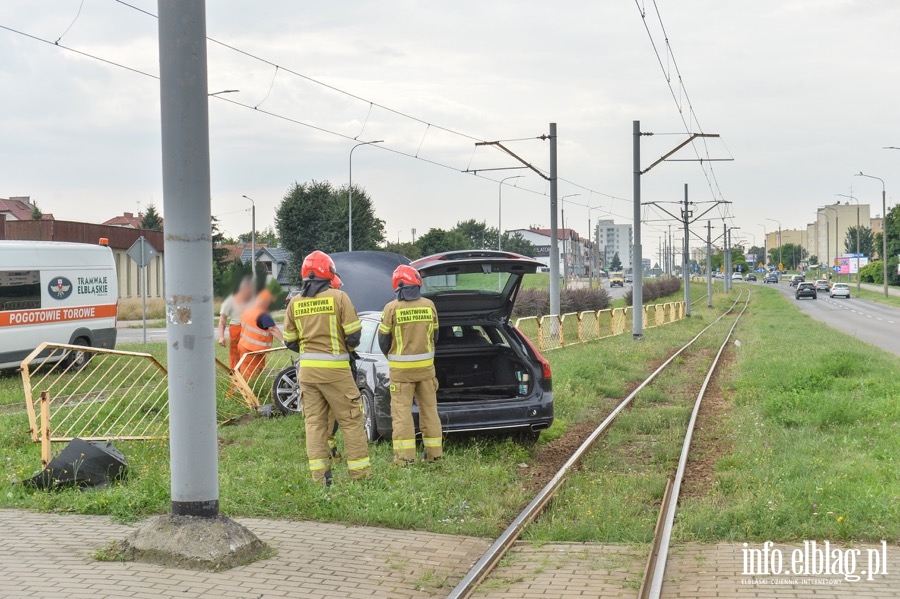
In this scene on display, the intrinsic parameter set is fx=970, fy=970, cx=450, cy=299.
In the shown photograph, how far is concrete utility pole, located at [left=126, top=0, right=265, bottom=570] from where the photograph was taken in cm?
598

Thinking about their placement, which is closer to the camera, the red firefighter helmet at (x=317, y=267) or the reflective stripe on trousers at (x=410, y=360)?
the red firefighter helmet at (x=317, y=267)

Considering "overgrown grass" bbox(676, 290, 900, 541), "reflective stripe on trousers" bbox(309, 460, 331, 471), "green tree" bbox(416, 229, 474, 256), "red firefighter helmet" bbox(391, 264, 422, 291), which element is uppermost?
"green tree" bbox(416, 229, 474, 256)

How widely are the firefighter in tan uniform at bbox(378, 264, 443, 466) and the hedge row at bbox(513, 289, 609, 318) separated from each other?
31.0 m

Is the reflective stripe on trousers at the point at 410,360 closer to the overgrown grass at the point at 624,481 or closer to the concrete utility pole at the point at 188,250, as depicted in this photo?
the overgrown grass at the point at 624,481

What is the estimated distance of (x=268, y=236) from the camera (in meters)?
113

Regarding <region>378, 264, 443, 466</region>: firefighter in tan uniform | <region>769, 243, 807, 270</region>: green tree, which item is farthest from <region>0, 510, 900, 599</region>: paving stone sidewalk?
<region>769, 243, 807, 270</region>: green tree

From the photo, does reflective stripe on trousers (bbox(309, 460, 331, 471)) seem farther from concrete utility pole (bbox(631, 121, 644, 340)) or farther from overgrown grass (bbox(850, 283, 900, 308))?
overgrown grass (bbox(850, 283, 900, 308))

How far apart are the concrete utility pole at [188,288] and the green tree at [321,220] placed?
53.6m

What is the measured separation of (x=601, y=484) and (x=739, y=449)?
231cm

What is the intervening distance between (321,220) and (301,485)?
2254 inches

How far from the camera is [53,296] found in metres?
17.2

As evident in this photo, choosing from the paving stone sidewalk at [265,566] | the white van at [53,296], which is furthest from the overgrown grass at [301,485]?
the white van at [53,296]

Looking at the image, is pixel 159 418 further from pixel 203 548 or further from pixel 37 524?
pixel 203 548

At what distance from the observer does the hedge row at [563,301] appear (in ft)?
138
